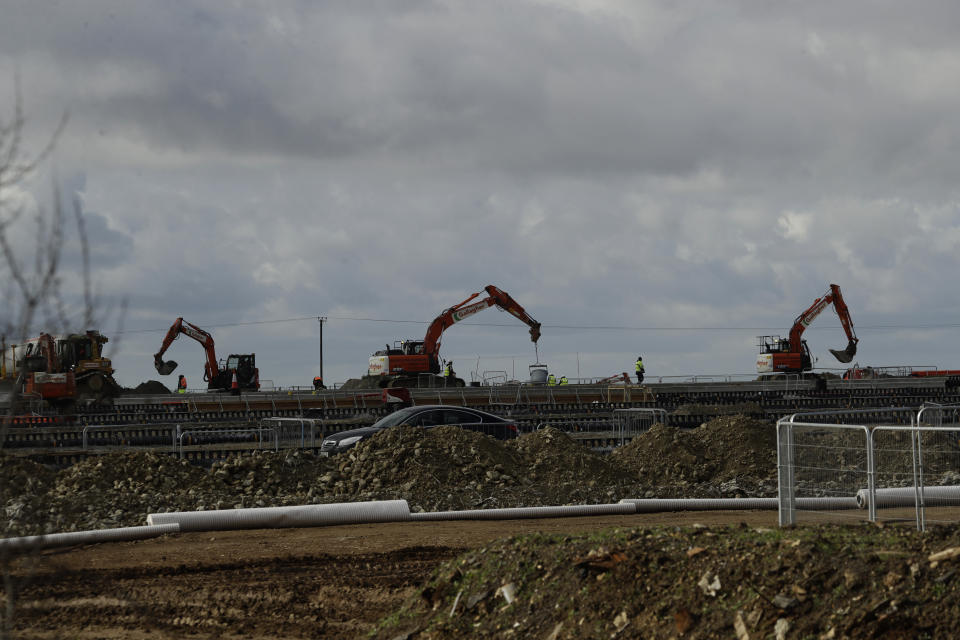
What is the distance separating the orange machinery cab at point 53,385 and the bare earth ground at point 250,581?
32.9 metres

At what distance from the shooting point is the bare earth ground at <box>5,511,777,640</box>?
32.1ft

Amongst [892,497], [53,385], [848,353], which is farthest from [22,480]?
[848,353]

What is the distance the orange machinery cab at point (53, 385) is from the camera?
4562cm

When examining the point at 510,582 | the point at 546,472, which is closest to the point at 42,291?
the point at 510,582

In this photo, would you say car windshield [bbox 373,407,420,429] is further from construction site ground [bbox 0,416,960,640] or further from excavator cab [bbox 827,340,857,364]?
excavator cab [bbox 827,340,857,364]

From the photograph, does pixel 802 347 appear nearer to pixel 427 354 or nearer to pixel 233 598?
pixel 427 354

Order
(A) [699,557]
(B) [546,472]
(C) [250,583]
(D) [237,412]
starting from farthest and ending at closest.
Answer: (D) [237,412] → (B) [546,472] → (C) [250,583] → (A) [699,557]

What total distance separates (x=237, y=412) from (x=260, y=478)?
79.6 ft

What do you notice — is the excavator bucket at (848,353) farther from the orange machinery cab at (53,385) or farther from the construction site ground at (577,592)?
the construction site ground at (577,592)

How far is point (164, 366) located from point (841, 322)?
125 feet

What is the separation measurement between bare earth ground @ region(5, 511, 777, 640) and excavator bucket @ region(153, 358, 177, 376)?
4134 centimetres

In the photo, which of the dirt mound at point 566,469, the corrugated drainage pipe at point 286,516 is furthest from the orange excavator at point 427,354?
the corrugated drainage pipe at point 286,516

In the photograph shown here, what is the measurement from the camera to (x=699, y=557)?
323 inches

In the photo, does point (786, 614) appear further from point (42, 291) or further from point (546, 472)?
point (546, 472)
